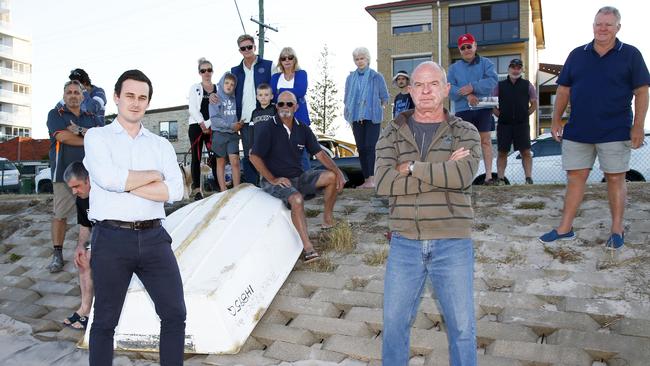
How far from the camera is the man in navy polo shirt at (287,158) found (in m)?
5.37

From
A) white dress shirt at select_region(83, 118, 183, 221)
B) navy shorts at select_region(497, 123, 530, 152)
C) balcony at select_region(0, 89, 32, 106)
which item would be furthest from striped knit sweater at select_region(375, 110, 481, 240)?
balcony at select_region(0, 89, 32, 106)

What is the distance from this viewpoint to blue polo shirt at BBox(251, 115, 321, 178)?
17.7 feet

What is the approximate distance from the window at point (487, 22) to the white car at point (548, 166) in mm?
21140

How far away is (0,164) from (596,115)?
755 inches

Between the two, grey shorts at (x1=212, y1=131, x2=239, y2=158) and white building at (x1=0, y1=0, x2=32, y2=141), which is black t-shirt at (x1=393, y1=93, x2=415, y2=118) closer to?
grey shorts at (x1=212, y1=131, x2=239, y2=158)

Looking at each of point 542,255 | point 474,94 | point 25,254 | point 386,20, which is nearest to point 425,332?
point 542,255

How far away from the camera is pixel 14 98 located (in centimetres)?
5956

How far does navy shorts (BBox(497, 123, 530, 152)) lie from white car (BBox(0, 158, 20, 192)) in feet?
53.8

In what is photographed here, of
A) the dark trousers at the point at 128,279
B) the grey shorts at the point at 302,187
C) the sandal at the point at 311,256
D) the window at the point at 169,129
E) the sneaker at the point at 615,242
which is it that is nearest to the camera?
the dark trousers at the point at 128,279

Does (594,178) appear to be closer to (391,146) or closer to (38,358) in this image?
(391,146)

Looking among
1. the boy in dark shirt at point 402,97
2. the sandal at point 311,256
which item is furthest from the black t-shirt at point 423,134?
the boy in dark shirt at point 402,97

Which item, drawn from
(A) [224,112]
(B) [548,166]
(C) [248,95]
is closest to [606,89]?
(C) [248,95]

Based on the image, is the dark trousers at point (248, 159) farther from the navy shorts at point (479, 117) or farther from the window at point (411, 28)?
the window at point (411, 28)

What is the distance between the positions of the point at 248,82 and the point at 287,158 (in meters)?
1.80
